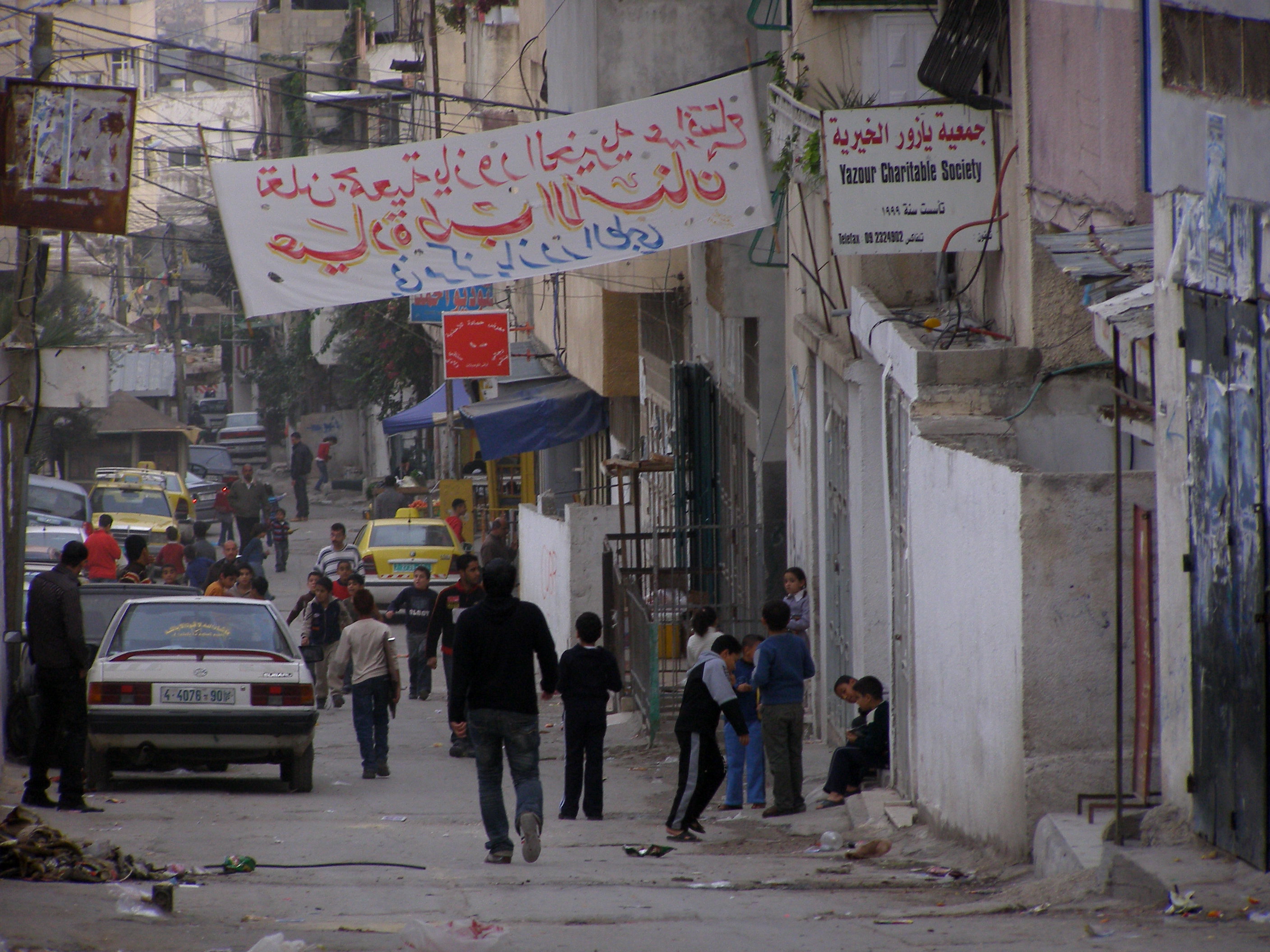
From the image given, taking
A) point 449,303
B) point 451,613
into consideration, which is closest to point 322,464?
point 449,303

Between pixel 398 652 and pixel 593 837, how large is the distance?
43.3 ft

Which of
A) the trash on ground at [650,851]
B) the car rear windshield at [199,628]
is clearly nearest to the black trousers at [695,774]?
the trash on ground at [650,851]

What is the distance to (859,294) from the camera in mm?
11469

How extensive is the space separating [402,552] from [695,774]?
58.8ft

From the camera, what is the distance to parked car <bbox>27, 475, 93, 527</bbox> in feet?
97.3

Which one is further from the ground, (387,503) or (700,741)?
(387,503)

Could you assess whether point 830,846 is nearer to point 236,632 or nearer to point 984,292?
point 984,292

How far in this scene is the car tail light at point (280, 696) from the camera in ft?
37.8

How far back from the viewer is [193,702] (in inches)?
449

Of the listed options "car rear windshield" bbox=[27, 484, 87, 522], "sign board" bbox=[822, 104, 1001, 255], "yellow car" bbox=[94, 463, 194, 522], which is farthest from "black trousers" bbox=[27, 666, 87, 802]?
"yellow car" bbox=[94, 463, 194, 522]

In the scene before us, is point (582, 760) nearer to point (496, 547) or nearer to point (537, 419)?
point (496, 547)

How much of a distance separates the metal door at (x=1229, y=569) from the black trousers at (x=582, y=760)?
5.00 meters

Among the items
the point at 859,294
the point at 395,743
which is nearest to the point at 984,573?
the point at 859,294

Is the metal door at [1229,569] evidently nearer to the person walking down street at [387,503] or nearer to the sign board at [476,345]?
the sign board at [476,345]
